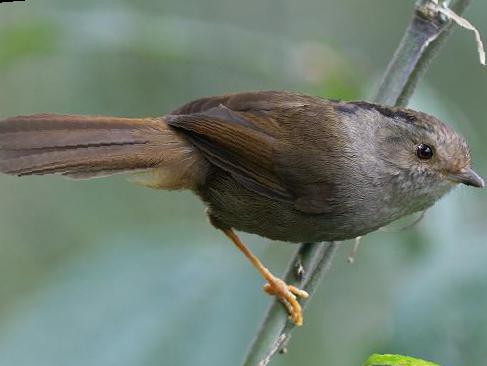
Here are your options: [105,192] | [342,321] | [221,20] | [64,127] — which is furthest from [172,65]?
[64,127]

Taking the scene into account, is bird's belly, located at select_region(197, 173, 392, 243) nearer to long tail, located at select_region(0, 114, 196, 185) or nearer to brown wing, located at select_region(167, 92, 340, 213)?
brown wing, located at select_region(167, 92, 340, 213)

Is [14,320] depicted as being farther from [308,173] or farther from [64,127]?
[308,173]

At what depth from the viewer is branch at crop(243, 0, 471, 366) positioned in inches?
105

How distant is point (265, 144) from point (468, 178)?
2.48ft

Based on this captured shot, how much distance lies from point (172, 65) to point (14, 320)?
3345 mm

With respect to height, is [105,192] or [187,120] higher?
[187,120]

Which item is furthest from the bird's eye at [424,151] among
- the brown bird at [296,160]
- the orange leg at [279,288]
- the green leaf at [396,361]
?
the green leaf at [396,361]

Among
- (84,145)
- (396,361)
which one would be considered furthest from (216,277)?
(396,361)

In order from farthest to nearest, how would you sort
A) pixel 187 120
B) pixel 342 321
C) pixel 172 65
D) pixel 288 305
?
pixel 172 65 → pixel 342 321 → pixel 187 120 → pixel 288 305

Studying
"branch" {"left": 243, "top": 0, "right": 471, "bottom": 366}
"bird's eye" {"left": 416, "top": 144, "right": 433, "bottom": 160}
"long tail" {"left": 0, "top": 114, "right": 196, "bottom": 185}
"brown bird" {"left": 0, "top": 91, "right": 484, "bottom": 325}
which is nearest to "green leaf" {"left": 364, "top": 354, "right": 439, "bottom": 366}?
"branch" {"left": 243, "top": 0, "right": 471, "bottom": 366}

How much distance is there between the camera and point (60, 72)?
21.5ft

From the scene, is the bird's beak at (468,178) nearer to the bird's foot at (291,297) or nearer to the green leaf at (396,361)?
the bird's foot at (291,297)

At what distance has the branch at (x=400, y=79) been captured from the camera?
267 cm

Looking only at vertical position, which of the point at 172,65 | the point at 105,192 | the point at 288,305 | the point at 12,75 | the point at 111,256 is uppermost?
the point at 288,305
